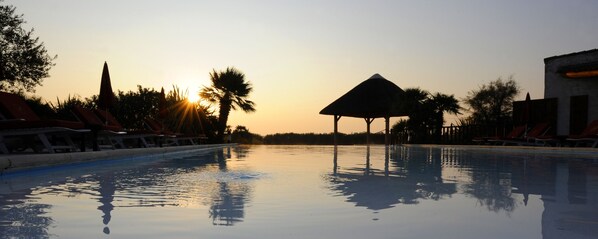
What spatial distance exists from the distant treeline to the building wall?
13.2 m

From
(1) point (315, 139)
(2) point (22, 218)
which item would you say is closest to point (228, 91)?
(1) point (315, 139)

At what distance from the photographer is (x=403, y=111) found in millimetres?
23734

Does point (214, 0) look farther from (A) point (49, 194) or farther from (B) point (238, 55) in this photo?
(A) point (49, 194)

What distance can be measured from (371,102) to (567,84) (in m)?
9.13

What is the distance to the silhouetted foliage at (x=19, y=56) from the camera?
17219mm

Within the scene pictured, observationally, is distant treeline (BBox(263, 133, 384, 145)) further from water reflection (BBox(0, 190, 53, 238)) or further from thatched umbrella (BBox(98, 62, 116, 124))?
water reflection (BBox(0, 190, 53, 238))

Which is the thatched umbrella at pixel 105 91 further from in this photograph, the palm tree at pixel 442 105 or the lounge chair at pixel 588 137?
the palm tree at pixel 442 105

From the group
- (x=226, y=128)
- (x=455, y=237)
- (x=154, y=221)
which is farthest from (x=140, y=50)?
(x=455, y=237)

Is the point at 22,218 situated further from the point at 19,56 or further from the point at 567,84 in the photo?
the point at 567,84

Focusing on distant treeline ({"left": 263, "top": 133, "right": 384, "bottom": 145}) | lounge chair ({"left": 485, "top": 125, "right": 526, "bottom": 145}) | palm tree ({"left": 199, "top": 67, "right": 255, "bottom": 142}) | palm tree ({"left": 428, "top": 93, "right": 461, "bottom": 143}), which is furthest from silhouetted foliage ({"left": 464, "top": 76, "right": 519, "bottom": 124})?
palm tree ({"left": 199, "top": 67, "right": 255, "bottom": 142})

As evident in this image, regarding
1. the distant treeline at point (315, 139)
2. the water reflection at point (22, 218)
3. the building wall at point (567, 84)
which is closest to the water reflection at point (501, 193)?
the water reflection at point (22, 218)

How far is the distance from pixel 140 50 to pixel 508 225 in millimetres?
15179

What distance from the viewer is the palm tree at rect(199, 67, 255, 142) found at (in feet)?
93.8

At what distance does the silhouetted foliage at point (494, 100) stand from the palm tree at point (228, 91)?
13.3 m
